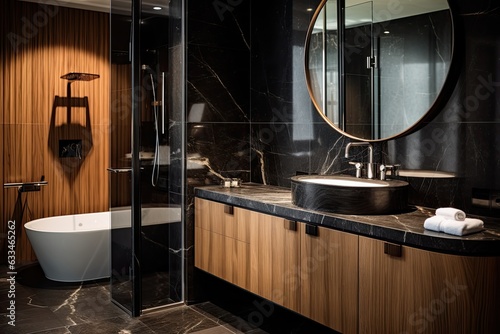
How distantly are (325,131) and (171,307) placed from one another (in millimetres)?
1708

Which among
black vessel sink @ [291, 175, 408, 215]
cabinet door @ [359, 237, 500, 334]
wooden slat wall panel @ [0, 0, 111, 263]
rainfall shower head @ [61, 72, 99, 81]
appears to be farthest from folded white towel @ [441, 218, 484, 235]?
rainfall shower head @ [61, 72, 99, 81]

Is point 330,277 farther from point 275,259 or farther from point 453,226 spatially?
point 453,226

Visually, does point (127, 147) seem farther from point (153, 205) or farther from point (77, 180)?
point (77, 180)

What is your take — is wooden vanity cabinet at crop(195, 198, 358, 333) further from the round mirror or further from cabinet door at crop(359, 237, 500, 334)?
the round mirror

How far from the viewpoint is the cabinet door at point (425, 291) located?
1897mm

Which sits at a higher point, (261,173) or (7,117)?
(7,117)

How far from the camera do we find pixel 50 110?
4422 millimetres

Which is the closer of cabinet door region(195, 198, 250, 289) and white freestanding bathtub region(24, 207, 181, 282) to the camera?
cabinet door region(195, 198, 250, 289)

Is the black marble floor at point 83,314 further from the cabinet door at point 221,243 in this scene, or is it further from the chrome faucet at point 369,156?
the chrome faucet at point 369,156

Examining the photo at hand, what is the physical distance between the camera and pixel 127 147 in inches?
138

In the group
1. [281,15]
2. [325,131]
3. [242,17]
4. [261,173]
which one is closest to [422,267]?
[325,131]

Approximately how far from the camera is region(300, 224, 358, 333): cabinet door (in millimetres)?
2361

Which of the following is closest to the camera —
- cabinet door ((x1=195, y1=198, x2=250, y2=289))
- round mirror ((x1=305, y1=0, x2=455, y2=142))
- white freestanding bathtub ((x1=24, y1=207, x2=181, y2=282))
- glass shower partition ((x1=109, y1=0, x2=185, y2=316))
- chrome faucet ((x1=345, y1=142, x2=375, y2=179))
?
round mirror ((x1=305, y1=0, x2=455, y2=142))

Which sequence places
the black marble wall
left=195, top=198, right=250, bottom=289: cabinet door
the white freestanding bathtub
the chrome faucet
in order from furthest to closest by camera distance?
1. the white freestanding bathtub
2. the black marble wall
3. left=195, top=198, right=250, bottom=289: cabinet door
4. the chrome faucet
